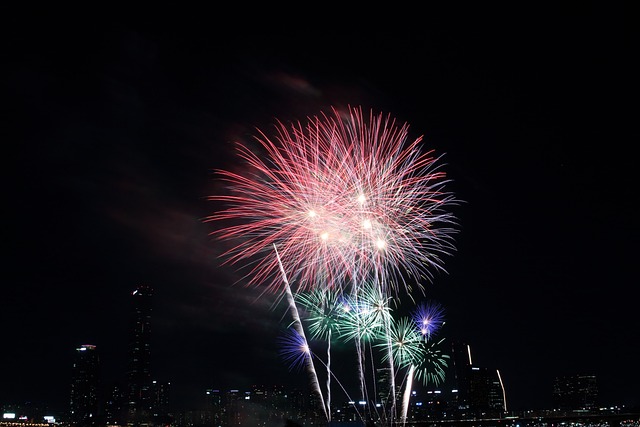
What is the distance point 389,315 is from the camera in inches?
998

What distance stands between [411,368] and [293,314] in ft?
27.1

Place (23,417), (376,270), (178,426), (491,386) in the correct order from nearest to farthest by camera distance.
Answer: (376,270) → (491,386) → (178,426) → (23,417)

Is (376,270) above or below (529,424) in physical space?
above

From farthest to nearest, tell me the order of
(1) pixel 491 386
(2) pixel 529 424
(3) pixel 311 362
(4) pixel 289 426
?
(1) pixel 491 386 < (2) pixel 529 424 < (3) pixel 311 362 < (4) pixel 289 426

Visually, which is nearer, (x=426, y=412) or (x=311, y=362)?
(x=311, y=362)

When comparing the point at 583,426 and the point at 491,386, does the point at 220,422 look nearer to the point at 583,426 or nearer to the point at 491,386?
the point at 491,386

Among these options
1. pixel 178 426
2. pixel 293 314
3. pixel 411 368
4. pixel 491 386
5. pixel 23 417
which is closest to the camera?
pixel 293 314

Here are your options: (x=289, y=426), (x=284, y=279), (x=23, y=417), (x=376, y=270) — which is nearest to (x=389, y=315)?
(x=376, y=270)

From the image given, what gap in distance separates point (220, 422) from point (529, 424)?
130 m

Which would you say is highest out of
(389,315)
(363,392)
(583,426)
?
(389,315)

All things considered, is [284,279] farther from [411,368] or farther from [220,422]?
[220,422]

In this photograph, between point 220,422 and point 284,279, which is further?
point 220,422

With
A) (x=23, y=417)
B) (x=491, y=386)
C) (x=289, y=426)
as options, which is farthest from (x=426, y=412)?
(x=23, y=417)

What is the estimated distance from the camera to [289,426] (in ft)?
37.7
